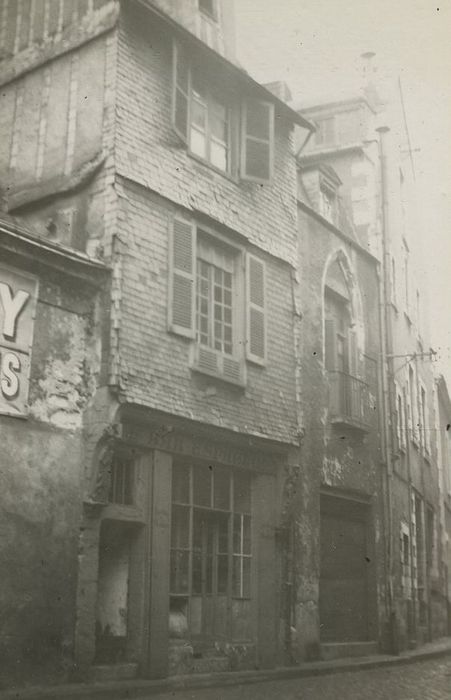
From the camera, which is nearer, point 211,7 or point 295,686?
point 295,686

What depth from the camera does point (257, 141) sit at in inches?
543

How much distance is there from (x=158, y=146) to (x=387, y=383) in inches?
327

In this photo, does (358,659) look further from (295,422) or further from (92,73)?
(92,73)

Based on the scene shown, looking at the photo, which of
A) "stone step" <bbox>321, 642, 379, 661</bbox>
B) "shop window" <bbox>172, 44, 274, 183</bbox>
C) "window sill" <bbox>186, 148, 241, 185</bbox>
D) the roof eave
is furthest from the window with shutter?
"stone step" <bbox>321, 642, 379, 661</bbox>

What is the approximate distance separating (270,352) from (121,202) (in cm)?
380

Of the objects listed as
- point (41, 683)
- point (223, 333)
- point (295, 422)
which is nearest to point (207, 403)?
point (223, 333)

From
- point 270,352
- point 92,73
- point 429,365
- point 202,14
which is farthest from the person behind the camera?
point 429,365

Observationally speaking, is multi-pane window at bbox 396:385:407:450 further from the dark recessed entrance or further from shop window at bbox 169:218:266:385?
shop window at bbox 169:218:266:385

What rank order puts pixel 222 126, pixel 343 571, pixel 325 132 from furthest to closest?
1. pixel 325 132
2. pixel 343 571
3. pixel 222 126

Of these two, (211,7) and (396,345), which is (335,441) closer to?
(396,345)

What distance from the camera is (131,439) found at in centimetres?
1080

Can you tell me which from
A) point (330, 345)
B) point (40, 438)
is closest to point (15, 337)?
point (40, 438)

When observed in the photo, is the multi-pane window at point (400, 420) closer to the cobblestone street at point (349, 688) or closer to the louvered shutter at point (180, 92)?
the cobblestone street at point (349, 688)

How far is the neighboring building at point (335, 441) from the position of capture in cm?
1441
